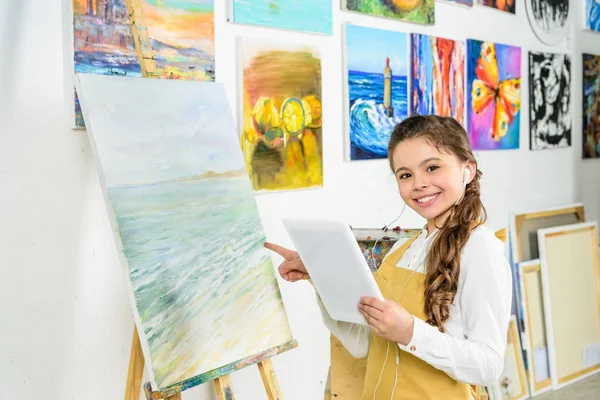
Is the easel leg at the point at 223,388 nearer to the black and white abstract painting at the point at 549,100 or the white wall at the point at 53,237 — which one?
the white wall at the point at 53,237

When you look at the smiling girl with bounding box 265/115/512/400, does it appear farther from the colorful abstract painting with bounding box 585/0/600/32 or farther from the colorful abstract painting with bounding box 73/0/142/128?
the colorful abstract painting with bounding box 585/0/600/32

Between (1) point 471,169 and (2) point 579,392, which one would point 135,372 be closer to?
(1) point 471,169

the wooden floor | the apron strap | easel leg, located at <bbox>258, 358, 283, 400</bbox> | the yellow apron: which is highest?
the apron strap

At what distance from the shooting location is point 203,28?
2582mm

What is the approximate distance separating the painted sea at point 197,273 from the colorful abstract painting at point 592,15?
10.3 feet

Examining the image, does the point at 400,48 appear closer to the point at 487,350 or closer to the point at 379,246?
the point at 379,246

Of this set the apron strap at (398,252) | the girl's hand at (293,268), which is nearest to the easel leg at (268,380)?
the girl's hand at (293,268)

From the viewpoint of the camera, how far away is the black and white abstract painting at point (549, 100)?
14.0 feet

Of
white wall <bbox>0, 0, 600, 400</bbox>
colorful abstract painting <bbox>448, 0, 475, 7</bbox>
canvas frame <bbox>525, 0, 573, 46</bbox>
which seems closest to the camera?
white wall <bbox>0, 0, 600, 400</bbox>

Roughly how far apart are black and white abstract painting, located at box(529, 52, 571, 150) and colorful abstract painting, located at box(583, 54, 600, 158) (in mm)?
201

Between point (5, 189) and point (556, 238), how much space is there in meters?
3.09

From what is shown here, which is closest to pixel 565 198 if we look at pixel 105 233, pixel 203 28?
pixel 203 28

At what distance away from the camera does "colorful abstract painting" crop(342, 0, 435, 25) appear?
10.4 ft

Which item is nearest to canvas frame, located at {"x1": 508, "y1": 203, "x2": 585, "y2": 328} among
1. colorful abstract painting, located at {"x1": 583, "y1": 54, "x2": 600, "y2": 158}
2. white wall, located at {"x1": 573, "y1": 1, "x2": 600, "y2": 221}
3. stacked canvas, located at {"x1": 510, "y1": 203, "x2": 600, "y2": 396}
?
stacked canvas, located at {"x1": 510, "y1": 203, "x2": 600, "y2": 396}
